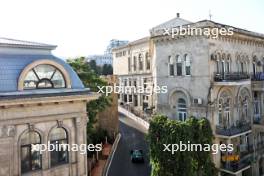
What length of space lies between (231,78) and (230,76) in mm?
254

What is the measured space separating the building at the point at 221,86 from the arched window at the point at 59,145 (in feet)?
46.8

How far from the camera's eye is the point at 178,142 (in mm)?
20172

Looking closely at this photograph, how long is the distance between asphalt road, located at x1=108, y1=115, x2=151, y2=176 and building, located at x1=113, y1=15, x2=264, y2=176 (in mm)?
5992

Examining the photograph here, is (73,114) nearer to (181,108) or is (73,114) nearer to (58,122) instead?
(58,122)

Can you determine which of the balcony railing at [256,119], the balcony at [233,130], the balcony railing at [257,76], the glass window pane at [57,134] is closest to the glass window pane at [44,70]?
the glass window pane at [57,134]

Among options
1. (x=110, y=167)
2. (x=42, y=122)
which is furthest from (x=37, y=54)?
(x=110, y=167)

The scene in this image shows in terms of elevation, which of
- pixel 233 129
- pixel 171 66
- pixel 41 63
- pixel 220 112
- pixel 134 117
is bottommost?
pixel 134 117

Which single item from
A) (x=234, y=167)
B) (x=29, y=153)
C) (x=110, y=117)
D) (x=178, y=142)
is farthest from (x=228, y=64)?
(x=29, y=153)

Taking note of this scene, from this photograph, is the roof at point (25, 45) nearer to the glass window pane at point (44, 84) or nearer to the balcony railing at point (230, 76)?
the glass window pane at point (44, 84)

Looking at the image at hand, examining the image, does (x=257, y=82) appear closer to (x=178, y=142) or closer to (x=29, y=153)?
(x=178, y=142)

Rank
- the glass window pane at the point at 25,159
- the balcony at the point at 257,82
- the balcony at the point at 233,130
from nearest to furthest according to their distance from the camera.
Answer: the glass window pane at the point at 25,159
the balcony at the point at 233,130
the balcony at the point at 257,82

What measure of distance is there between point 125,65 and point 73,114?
41244mm

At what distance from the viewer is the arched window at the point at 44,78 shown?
14.3 metres

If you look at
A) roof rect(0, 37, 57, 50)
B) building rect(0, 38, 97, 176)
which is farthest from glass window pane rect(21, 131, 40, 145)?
roof rect(0, 37, 57, 50)
